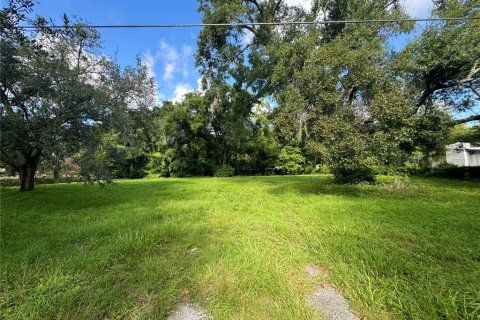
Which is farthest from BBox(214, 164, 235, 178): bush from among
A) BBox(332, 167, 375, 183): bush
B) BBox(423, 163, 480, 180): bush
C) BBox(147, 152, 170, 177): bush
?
BBox(423, 163, 480, 180): bush

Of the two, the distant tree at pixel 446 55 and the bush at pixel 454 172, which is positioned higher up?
the distant tree at pixel 446 55

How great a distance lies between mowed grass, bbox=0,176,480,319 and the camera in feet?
6.54

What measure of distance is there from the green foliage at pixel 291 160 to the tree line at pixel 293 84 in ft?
33.6

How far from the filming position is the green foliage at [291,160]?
22312 mm

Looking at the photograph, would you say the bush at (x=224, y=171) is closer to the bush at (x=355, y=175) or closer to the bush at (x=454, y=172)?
the bush at (x=355, y=175)

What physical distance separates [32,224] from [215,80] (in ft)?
33.7

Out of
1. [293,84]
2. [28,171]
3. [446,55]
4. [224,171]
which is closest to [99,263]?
[293,84]

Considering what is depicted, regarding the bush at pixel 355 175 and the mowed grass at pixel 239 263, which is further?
the bush at pixel 355 175

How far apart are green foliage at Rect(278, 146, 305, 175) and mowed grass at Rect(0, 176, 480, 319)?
17127 millimetres

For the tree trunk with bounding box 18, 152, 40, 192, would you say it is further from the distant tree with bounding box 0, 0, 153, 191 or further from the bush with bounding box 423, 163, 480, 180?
the bush with bounding box 423, 163, 480, 180

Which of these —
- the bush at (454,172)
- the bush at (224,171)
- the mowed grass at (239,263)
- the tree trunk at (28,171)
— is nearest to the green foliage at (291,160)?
the bush at (224,171)

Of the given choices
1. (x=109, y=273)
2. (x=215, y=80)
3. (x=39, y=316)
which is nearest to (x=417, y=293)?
(x=109, y=273)

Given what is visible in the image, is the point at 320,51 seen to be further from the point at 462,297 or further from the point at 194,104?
the point at 194,104

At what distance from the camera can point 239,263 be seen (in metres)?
2.74
